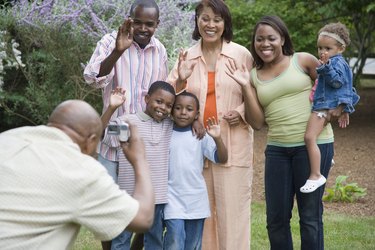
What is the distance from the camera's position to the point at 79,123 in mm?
3391

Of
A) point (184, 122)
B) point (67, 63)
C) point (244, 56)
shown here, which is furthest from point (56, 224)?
point (67, 63)

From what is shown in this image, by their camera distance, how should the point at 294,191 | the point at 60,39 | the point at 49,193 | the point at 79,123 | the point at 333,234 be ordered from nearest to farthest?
the point at 49,193 → the point at 79,123 → the point at 294,191 → the point at 333,234 → the point at 60,39

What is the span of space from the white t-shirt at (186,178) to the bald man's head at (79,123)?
1.87 m

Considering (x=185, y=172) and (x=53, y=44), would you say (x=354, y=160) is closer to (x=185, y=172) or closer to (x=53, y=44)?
(x=53, y=44)

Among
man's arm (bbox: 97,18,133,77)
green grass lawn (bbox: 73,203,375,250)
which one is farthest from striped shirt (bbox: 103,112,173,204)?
green grass lawn (bbox: 73,203,375,250)

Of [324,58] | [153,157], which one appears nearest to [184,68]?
[153,157]

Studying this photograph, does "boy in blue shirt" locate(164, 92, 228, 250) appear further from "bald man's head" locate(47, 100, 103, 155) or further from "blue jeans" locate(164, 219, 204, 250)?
"bald man's head" locate(47, 100, 103, 155)

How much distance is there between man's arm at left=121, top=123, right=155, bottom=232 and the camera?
3393mm

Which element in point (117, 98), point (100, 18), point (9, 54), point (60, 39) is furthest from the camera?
point (9, 54)

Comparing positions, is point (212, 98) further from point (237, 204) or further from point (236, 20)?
point (236, 20)

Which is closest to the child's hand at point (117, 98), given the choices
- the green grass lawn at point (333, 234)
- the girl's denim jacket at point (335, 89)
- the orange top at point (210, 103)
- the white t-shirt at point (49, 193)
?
the orange top at point (210, 103)

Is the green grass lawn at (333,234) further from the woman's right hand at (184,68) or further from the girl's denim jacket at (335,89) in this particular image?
the woman's right hand at (184,68)

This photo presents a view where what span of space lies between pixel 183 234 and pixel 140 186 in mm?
1820

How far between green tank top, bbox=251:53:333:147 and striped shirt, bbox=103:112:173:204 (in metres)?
0.77
